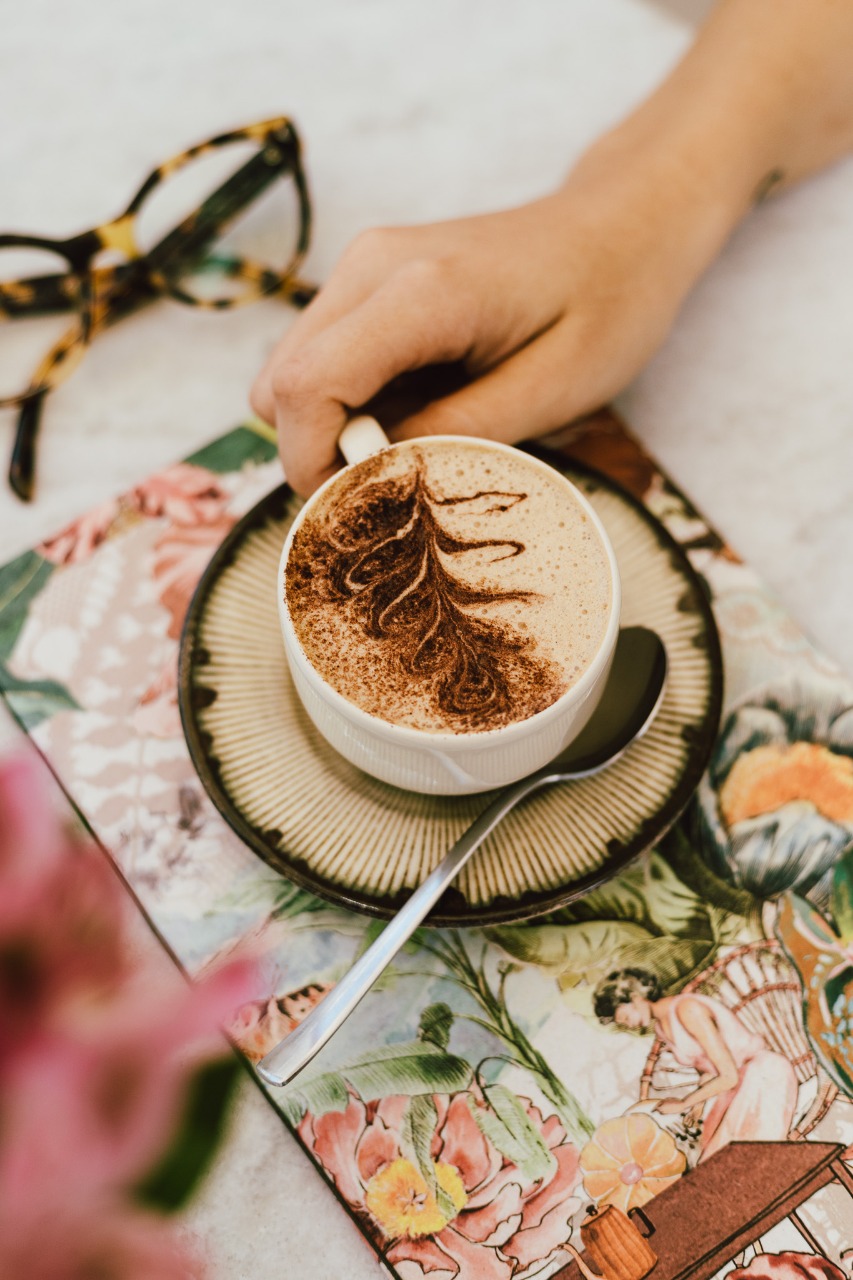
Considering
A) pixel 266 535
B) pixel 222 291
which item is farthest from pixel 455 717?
pixel 222 291

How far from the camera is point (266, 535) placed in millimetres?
590

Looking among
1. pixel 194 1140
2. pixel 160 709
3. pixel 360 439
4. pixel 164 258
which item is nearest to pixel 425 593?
pixel 360 439

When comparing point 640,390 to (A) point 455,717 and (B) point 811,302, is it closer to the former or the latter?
(B) point 811,302

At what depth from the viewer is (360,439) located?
556 millimetres

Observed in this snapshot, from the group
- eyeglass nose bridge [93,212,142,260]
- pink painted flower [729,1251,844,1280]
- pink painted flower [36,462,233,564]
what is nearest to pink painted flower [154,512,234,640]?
pink painted flower [36,462,233,564]

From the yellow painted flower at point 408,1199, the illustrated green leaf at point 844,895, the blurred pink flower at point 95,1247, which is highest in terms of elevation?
the illustrated green leaf at point 844,895

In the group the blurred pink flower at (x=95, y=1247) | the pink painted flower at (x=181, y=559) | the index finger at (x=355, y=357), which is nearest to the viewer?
the blurred pink flower at (x=95, y=1247)

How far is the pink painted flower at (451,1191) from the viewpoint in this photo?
0.47 m

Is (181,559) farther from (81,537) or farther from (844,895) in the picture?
(844,895)

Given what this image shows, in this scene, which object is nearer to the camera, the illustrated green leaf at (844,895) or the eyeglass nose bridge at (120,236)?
the illustrated green leaf at (844,895)

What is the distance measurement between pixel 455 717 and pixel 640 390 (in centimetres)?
40

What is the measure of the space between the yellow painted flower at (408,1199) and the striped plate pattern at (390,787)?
14cm

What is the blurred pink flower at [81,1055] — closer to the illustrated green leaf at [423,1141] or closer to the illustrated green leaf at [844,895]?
the illustrated green leaf at [423,1141]

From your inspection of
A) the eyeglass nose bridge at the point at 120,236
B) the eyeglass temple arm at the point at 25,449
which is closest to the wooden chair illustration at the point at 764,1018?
the eyeglass temple arm at the point at 25,449
